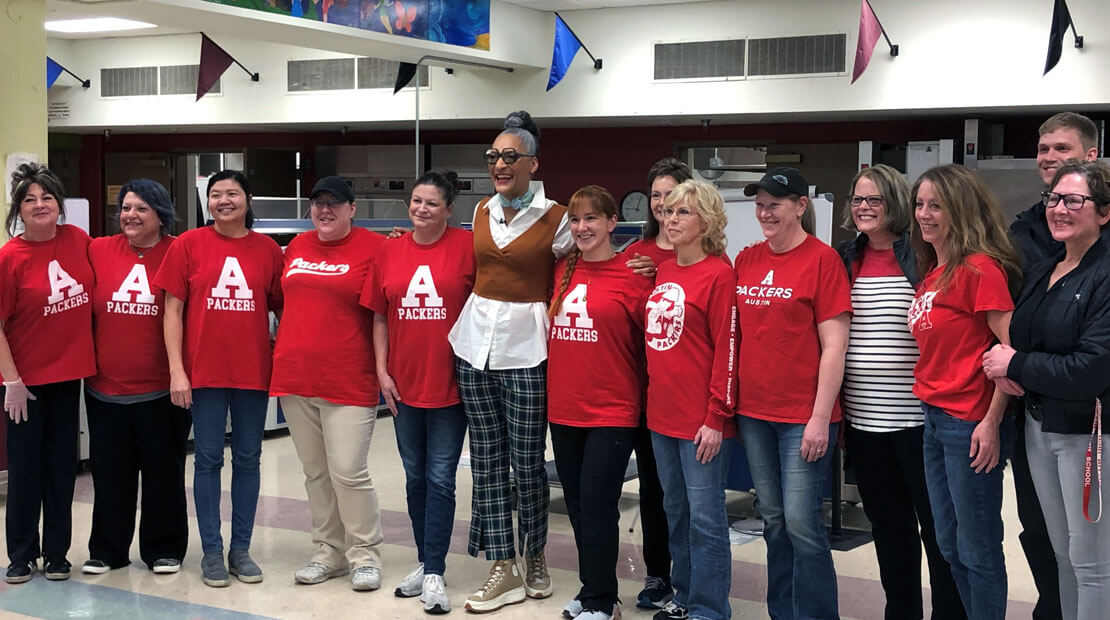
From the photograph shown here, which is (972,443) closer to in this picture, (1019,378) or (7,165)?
(1019,378)

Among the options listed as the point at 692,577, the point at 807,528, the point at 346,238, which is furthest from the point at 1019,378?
the point at 346,238

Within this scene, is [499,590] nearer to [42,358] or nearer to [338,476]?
[338,476]

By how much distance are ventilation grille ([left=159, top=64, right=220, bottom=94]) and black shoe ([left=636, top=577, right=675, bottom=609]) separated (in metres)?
8.48

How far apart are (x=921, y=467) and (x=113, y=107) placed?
10442mm

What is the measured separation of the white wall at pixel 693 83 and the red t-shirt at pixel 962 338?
18.0 feet

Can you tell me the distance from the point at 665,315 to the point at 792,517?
2.39 feet

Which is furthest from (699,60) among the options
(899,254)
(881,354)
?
(881,354)

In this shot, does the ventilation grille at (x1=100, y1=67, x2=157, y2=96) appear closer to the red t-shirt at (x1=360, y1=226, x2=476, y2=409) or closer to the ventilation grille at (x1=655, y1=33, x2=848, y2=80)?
the ventilation grille at (x1=655, y1=33, x2=848, y2=80)

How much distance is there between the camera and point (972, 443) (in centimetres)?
314

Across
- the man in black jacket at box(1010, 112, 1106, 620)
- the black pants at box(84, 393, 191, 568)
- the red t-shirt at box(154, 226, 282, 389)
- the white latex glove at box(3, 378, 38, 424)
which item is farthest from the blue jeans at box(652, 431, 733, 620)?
the white latex glove at box(3, 378, 38, 424)

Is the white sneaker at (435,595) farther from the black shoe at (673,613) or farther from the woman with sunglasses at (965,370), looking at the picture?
the woman with sunglasses at (965,370)

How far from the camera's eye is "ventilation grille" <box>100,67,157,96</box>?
11.6 meters

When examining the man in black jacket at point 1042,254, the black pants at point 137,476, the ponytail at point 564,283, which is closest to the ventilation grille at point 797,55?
the man in black jacket at point 1042,254

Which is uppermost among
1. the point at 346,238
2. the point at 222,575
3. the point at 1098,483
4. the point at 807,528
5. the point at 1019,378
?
the point at 346,238
